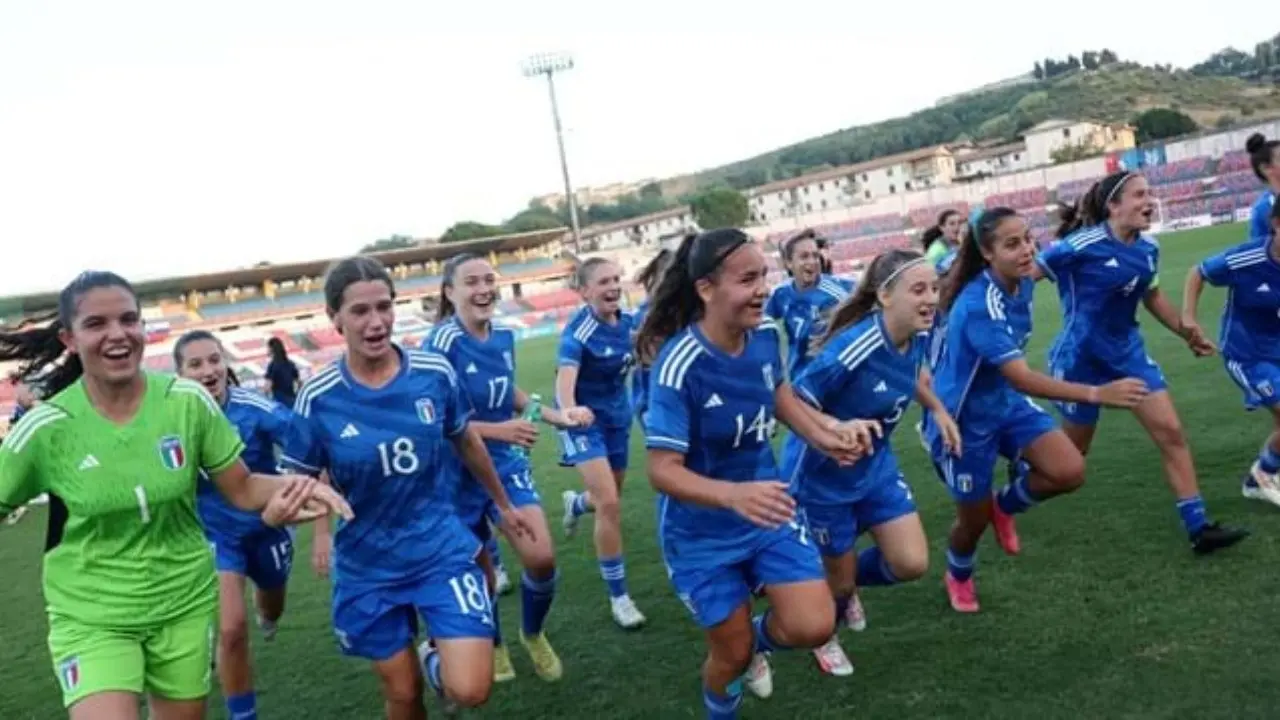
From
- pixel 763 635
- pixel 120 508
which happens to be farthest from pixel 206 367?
pixel 763 635

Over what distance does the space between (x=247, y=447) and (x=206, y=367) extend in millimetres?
439

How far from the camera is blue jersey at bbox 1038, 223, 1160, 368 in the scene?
6.03m

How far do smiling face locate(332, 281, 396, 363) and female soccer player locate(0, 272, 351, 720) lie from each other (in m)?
0.62

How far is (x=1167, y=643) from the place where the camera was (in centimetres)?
453

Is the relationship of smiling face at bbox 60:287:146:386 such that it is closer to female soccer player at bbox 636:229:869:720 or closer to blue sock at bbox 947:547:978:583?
female soccer player at bbox 636:229:869:720

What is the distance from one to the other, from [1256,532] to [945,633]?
6.54 feet

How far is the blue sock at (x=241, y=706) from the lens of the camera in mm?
4945

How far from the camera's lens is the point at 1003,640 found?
4891 millimetres

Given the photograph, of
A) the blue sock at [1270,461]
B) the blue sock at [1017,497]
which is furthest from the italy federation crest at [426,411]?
the blue sock at [1270,461]

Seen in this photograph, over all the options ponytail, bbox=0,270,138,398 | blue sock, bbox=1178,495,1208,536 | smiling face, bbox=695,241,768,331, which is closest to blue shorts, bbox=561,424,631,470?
smiling face, bbox=695,241,768,331

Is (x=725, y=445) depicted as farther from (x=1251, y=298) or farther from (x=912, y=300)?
(x=1251, y=298)

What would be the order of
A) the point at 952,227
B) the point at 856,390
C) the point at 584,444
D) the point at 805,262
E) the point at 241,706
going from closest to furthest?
the point at 856,390
the point at 241,706
the point at 584,444
the point at 805,262
the point at 952,227

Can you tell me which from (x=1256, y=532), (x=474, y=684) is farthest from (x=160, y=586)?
(x=1256, y=532)

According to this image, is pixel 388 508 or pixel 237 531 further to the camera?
pixel 237 531
